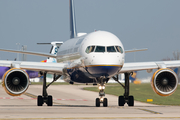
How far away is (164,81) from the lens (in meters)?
26.0

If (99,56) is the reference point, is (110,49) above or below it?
above

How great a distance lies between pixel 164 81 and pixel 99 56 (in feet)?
16.0

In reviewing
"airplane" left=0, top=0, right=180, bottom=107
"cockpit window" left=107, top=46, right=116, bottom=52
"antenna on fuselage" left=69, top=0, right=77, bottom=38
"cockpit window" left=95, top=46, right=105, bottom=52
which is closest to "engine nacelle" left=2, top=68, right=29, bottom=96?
"airplane" left=0, top=0, right=180, bottom=107

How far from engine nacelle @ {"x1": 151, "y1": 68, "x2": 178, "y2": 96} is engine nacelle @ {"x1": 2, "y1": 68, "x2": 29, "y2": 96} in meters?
7.93

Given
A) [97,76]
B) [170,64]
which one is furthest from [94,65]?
[170,64]

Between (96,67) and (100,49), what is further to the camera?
(100,49)

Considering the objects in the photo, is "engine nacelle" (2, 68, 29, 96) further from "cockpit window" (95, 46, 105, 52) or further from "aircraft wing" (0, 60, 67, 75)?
"cockpit window" (95, 46, 105, 52)

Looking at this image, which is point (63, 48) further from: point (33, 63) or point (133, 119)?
point (133, 119)

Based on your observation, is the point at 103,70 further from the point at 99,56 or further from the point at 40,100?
the point at 40,100

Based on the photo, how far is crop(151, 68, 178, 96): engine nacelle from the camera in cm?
2577

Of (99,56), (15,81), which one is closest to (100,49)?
(99,56)

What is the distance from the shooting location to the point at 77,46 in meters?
27.8

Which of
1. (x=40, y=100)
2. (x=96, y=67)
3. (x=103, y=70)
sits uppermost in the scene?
(x=96, y=67)

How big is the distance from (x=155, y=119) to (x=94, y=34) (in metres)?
10.2
